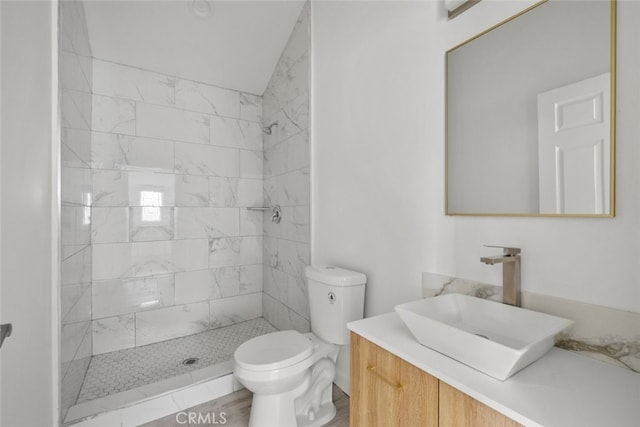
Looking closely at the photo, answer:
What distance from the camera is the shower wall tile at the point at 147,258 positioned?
2312 mm

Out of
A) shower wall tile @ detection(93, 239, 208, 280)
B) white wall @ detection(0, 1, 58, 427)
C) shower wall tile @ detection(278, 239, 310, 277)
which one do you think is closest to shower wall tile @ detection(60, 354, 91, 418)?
white wall @ detection(0, 1, 58, 427)

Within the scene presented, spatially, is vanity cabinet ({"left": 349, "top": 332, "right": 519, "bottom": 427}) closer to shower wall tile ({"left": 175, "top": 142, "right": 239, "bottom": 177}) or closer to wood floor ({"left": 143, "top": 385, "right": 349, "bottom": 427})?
wood floor ({"left": 143, "top": 385, "right": 349, "bottom": 427})

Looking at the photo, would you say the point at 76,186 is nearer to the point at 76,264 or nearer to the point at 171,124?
the point at 76,264

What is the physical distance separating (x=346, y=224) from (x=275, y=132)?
1.35 metres

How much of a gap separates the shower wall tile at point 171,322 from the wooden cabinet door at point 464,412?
94.6 inches

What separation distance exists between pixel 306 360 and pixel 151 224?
180 cm

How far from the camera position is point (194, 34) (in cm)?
234

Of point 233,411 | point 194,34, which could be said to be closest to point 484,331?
point 233,411

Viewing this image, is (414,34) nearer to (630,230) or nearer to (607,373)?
(630,230)

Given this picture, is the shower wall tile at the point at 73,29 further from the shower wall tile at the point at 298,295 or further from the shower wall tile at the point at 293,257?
the shower wall tile at the point at 298,295

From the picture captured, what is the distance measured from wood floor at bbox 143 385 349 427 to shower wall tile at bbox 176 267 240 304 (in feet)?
3.35

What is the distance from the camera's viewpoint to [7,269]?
91cm

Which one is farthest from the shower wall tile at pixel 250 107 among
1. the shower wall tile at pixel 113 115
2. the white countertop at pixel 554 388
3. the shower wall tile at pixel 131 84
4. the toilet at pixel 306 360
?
the white countertop at pixel 554 388

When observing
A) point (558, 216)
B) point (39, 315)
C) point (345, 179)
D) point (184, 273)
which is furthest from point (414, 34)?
point (184, 273)
